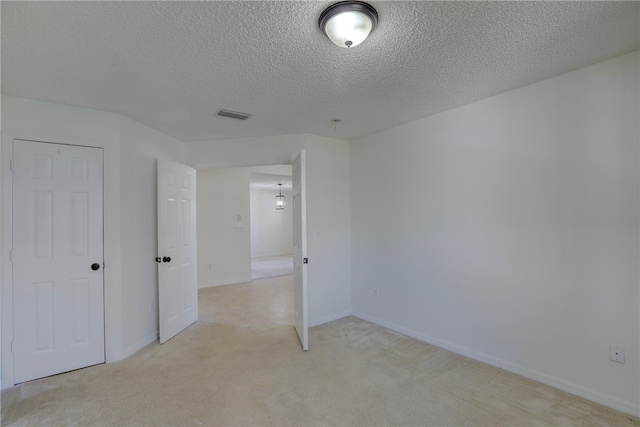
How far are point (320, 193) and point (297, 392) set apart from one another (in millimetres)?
2339

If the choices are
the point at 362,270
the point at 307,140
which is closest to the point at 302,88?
the point at 307,140

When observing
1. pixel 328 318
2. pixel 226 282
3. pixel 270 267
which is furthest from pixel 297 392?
pixel 270 267

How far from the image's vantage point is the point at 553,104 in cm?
238

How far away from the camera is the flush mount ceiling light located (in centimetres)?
150

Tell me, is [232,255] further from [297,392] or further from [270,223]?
[270,223]

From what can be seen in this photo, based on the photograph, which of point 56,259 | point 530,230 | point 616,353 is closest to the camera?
point 616,353

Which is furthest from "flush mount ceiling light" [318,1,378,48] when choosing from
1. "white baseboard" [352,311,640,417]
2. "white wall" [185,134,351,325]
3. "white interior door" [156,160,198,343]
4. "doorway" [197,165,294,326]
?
"doorway" [197,165,294,326]

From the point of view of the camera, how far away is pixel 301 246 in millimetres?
3188

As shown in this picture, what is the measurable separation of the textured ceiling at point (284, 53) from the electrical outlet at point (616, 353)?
2053mm

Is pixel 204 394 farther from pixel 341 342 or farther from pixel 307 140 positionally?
pixel 307 140

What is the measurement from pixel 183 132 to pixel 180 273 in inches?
68.8

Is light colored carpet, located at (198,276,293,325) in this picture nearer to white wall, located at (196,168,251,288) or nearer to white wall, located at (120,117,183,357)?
white wall, located at (196,168,251,288)

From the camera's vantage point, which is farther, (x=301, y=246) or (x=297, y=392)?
(x=301, y=246)

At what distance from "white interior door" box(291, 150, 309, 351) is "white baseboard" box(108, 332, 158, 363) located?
1654mm
